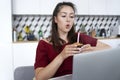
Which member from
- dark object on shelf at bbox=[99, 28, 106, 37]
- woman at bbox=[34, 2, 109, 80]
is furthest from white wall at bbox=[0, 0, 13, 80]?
dark object on shelf at bbox=[99, 28, 106, 37]

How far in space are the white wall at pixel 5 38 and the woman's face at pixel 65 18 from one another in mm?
1597

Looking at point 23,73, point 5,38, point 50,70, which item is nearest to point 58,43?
point 50,70

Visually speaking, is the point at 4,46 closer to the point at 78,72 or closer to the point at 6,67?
the point at 6,67

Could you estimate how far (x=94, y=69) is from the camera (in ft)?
2.63

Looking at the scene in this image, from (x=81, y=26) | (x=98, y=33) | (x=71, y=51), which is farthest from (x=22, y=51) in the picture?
(x=71, y=51)

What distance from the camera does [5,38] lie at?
285cm

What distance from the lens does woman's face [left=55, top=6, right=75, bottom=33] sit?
132cm

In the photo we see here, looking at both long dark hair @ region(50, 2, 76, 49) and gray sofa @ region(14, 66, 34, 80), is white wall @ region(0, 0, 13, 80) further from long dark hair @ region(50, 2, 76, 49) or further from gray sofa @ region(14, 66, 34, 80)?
long dark hair @ region(50, 2, 76, 49)

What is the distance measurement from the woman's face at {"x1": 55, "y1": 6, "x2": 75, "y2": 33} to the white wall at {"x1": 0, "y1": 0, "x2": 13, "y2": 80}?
1597 mm

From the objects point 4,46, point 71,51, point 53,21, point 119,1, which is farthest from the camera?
point 119,1

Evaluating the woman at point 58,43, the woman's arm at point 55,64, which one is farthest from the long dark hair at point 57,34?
the woman's arm at point 55,64

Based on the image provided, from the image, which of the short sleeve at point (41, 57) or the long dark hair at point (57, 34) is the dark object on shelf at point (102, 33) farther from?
the short sleeve at point (41, 57)

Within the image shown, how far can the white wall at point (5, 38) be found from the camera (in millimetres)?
2830

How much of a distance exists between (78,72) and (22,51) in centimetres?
224
